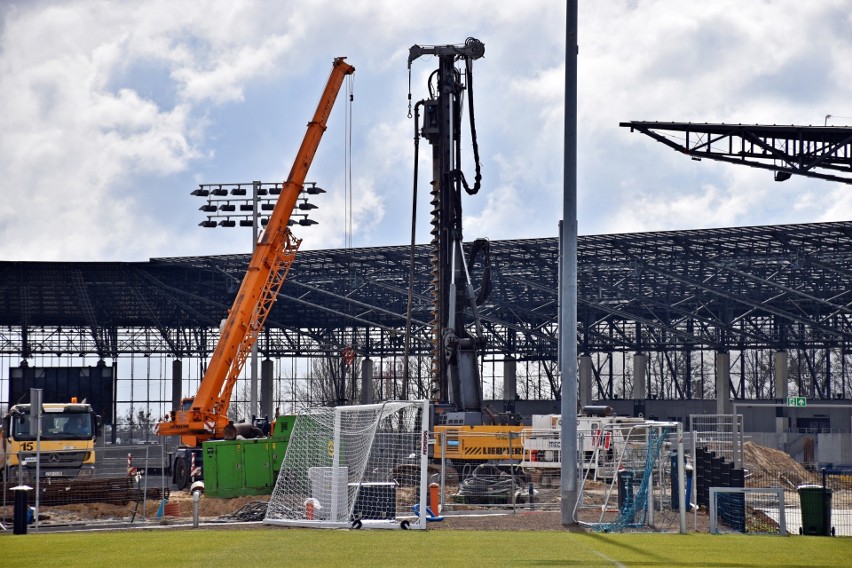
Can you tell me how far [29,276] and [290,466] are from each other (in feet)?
161

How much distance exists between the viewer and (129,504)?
33125 millimetres

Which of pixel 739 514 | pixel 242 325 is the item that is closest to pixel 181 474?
pixel 242 325

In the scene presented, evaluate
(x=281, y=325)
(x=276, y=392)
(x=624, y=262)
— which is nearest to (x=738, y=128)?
(x=624, y=262)

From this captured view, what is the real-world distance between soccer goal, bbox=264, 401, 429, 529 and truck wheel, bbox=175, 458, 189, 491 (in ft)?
37.7

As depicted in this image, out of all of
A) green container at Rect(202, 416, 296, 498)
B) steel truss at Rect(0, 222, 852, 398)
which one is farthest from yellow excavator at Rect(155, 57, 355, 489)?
steel truss at Rect(0, 222, 852, 398)

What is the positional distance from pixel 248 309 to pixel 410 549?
2555 centimetres

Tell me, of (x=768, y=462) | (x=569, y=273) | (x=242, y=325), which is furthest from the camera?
(x=768, y=462)

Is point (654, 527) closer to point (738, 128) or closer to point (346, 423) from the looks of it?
point (346, 423)

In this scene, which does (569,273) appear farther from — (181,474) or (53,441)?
(53,441)

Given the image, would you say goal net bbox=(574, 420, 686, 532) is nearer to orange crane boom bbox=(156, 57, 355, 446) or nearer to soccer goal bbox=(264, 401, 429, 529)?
soccer goal bbox=(264, 401, 429, 529)

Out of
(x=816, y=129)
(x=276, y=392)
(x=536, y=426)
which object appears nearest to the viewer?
(x=816, y=129)

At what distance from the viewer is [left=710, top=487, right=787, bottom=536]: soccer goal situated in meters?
22.0

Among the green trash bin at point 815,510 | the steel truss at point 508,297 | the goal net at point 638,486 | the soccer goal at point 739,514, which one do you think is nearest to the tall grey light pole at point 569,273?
the goal net at point 638,486

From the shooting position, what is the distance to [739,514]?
24125 millimetres
